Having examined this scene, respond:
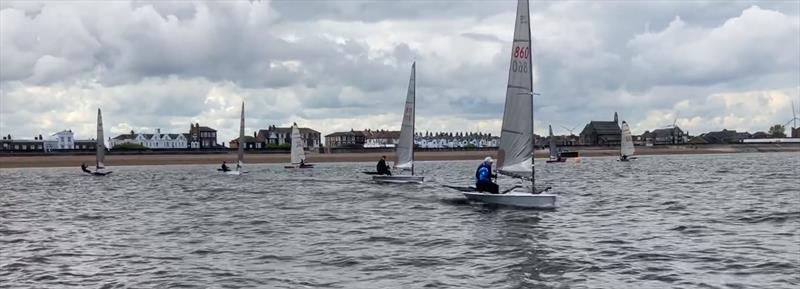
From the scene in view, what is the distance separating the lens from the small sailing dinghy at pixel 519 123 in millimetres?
33169

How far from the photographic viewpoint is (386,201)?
41531 mm

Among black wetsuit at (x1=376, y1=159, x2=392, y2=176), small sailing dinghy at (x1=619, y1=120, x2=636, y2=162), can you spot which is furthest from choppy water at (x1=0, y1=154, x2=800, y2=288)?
small sailing dinghy at (x1=619, y1=120, x2=636, y2=162)

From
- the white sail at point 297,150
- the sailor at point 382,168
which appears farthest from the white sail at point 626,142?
the sailor at point 382,168

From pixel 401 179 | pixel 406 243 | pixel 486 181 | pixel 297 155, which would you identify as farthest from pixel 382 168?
pixel 297 155

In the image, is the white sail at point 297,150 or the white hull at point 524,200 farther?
the white sail at point 297,150

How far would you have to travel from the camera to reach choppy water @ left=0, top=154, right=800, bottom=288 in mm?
18781

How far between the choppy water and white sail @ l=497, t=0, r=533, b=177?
237cm

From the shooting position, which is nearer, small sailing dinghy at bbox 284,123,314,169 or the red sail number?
the red sail number

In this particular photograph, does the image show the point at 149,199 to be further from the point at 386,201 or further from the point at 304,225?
the point at 304,225

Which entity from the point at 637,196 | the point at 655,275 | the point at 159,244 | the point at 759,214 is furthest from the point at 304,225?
the point at 637,196

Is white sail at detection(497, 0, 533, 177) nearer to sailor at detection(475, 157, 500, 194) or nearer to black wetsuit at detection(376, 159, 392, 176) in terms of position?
sailor at detection(475, 157, 500, 194)

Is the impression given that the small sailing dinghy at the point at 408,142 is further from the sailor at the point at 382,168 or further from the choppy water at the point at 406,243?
the choppy water at the point at 406,243

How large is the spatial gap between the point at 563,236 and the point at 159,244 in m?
12.7

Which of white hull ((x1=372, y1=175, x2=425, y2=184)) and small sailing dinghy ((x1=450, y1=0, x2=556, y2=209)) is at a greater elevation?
small sailing dinghy ((x1=450, y1=0, x2=556, y2=209))
